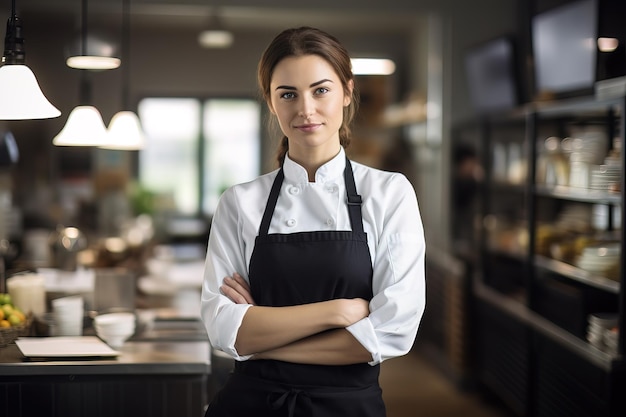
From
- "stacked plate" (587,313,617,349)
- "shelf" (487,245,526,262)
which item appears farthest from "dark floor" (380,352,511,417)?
"stacked plate" (587,313,617,349)

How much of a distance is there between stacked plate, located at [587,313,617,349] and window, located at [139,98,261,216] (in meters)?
6.84

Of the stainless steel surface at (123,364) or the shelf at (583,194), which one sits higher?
the shelf at (583,194)

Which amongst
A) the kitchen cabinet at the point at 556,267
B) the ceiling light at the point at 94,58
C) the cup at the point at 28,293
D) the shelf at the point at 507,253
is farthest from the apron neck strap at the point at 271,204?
the shelf at the point at 507,253

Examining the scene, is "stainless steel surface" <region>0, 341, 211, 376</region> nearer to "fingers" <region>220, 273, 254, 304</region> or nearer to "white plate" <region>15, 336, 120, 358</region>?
"white plate" <region>15, 336, 120, 358</region>

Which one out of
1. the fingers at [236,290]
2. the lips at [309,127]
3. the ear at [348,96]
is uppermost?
the ear at [348,96]

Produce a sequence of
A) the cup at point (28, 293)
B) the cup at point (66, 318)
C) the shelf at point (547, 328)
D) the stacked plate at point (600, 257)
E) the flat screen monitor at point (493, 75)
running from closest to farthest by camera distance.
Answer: the cup at point (66, 318) < the cup at point (28, 293) < the shelf at point (547, 328) < the stacked plate at point (600, 257) < the flat screen monitor at point (493, 75)

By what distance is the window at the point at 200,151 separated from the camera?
34.1 ft

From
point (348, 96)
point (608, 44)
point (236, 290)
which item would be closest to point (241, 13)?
point (608, 44)

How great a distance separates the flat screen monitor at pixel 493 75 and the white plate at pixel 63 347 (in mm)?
3556

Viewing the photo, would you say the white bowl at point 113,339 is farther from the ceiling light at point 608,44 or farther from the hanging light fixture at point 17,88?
the ceiling light at point 608,44

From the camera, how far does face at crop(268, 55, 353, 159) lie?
206 cm

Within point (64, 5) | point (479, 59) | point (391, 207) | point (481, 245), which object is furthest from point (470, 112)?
point (391, 207)

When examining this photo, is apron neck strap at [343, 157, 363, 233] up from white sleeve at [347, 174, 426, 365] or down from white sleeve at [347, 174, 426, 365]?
up

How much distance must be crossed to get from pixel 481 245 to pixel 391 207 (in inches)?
155
